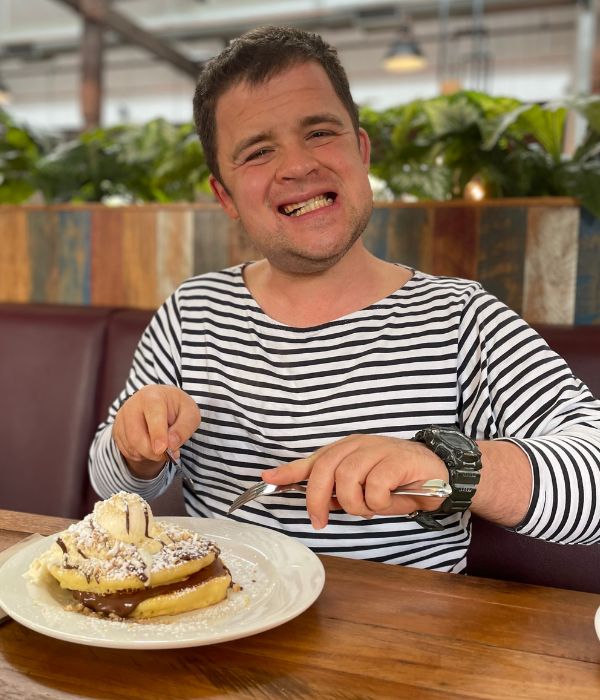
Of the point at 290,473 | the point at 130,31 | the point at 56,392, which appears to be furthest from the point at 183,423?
the point at 130,31

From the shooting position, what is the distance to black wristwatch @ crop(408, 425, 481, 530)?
0.93 m

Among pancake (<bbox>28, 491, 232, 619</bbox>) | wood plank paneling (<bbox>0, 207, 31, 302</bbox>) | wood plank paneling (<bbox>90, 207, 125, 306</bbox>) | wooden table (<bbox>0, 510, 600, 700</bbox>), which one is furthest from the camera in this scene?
wood plank paneling (<bbox>0, 207, 31, 302</bbox>)

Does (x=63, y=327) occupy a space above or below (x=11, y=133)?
below

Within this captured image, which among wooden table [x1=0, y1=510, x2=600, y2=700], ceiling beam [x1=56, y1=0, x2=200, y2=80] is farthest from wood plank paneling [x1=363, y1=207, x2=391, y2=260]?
ceiling beam [x1=56, y1=0, x2=200, y2=80]

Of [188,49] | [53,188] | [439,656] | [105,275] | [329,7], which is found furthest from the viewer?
[188,49]

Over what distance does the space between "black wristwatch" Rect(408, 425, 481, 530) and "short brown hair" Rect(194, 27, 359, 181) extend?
73 centimetres

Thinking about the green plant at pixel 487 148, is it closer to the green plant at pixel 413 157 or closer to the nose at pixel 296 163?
the green plant at pixel 413 157

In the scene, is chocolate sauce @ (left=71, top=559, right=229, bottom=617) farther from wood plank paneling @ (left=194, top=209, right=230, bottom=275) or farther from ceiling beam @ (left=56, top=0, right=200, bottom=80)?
ceiling beam @ (left=56, top=0, right=200, bottom=80)

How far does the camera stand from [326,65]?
1.43 metres

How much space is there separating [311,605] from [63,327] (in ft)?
4.25

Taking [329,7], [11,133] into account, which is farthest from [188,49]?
[11,133]

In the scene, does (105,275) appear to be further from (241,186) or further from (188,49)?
(188,49)

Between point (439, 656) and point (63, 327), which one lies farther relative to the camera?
point (63, 327)

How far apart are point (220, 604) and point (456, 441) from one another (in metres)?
0.34
